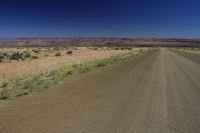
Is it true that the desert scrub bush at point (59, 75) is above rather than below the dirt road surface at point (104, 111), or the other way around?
below

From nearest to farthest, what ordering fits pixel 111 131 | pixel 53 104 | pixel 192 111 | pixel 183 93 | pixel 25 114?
pixel 111 131 < pixel 25 114 < pixel 192 111 < pixel 53 104 < pixel 183 93

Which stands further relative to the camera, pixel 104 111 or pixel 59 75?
pixel 59 75

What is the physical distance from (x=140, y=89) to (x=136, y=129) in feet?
21.7

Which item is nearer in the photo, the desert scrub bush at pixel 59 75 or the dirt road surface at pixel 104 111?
the dirt road surface at pixel 104 111

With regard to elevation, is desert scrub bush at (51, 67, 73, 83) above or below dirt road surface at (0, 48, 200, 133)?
below

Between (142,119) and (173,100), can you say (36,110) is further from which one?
(173,100)

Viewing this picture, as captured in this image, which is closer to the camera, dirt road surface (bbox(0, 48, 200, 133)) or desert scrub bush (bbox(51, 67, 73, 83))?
dirt road surface (bbox(0, 48, 200, 133))

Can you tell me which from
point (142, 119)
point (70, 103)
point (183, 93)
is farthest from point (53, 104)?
point (183, 93)

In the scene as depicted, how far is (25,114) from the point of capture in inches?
346

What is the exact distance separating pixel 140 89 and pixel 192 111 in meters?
4.46

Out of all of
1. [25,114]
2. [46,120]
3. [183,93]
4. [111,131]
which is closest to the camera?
[111,131]

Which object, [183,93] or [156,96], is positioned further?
[183,93]

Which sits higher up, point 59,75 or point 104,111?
point 104,111

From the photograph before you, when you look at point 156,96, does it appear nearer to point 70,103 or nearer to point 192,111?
point 192,111
